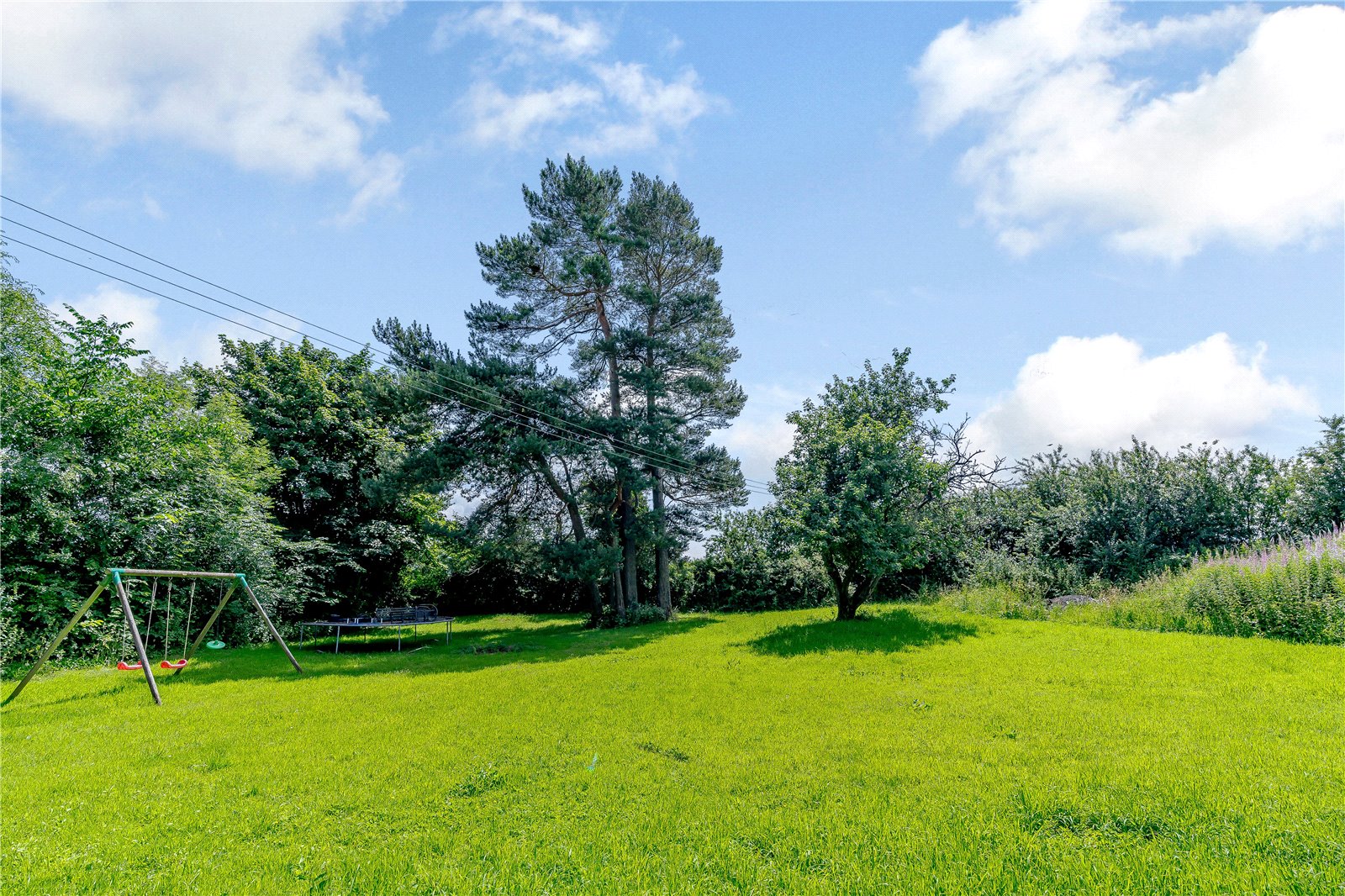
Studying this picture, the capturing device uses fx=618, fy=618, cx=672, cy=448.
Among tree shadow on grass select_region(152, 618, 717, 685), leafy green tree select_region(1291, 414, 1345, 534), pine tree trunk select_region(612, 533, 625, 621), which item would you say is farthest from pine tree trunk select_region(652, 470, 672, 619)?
leafy green tree select_region(1291, 414, 1345, 534)

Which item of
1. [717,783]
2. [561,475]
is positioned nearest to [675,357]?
[561,475]

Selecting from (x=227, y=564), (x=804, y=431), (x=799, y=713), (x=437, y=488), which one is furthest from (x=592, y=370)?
(x=799, y=713)

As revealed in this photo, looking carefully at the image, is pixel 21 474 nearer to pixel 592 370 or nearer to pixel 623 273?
pixel 592 370

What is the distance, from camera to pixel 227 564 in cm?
1471

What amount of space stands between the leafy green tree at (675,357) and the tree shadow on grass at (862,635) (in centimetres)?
637

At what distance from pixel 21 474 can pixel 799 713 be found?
13804 millimetres

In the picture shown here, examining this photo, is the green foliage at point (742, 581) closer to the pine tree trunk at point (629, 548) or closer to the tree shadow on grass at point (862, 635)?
the pine tree trunk at point (629, 548)

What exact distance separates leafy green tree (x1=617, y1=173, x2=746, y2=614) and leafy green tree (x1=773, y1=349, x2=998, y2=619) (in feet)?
16.0

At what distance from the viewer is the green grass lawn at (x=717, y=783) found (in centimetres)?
363

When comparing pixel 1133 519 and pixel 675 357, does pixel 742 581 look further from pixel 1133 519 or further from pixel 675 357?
pixel 1133 519

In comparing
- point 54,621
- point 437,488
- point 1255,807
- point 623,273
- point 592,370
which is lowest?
point 1255,807

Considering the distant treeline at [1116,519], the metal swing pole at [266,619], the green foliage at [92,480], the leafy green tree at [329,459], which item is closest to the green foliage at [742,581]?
the distant treeline at [1116,519]

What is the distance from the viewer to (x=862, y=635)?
12.4 meters

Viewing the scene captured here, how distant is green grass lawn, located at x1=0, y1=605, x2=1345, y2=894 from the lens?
363 centimetres
